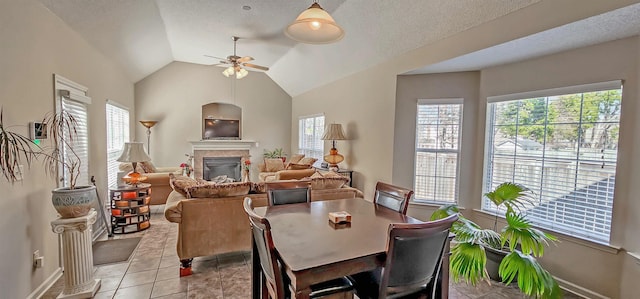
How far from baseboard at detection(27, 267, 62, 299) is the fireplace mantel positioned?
497 centimetres

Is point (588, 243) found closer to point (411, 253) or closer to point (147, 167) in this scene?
point (411, 253)

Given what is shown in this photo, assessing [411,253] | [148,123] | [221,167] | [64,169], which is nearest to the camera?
[411,253]

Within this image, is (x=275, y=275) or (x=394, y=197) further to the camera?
(x=394, y=197)

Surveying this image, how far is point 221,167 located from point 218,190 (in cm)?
519

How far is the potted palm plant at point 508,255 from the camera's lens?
223cm

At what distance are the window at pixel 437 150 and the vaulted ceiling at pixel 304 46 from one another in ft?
2.10

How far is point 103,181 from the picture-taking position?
14.4 ft

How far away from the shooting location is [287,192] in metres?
2.72

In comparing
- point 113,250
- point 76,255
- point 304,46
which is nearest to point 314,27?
point 76,255

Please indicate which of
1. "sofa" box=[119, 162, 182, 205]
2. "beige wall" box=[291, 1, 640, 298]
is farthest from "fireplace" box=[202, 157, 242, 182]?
"beige wall" box=[291, 1, 640, 298]

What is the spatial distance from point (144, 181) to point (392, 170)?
4306mm

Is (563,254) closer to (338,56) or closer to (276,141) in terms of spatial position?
(338,56)

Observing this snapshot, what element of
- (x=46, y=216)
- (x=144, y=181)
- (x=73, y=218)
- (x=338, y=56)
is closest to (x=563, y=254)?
(x=338, y=56)

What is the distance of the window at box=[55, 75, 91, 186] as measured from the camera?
298 cm
